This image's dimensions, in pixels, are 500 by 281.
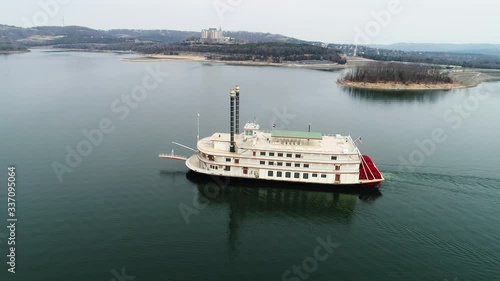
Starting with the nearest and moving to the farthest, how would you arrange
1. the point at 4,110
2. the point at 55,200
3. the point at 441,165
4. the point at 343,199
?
the point at 55,200, the point at 343,199, the point at 441,165, the point at 4,110

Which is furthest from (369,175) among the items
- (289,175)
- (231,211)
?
(231,211)

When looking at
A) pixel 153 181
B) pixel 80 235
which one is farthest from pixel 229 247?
pixel 153 181

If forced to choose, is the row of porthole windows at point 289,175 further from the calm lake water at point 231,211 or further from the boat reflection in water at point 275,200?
the calm lake water at point 231,211

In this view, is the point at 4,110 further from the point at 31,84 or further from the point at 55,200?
the point at 55,200

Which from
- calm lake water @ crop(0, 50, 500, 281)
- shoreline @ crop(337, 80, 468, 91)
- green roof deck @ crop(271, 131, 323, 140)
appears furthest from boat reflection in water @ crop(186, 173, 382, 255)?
shoreline @ crop(337, 80, 468, 91)

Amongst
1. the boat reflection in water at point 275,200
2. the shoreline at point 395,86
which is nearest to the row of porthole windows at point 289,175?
the boat reflection in water at point 275,200

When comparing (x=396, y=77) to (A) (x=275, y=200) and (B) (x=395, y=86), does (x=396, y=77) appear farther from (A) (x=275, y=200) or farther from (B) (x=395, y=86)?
(A) (x=275, y=200)

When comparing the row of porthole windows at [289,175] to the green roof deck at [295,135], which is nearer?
the row of porthole windows at [289,175]

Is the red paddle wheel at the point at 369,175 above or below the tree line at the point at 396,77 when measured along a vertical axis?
below
